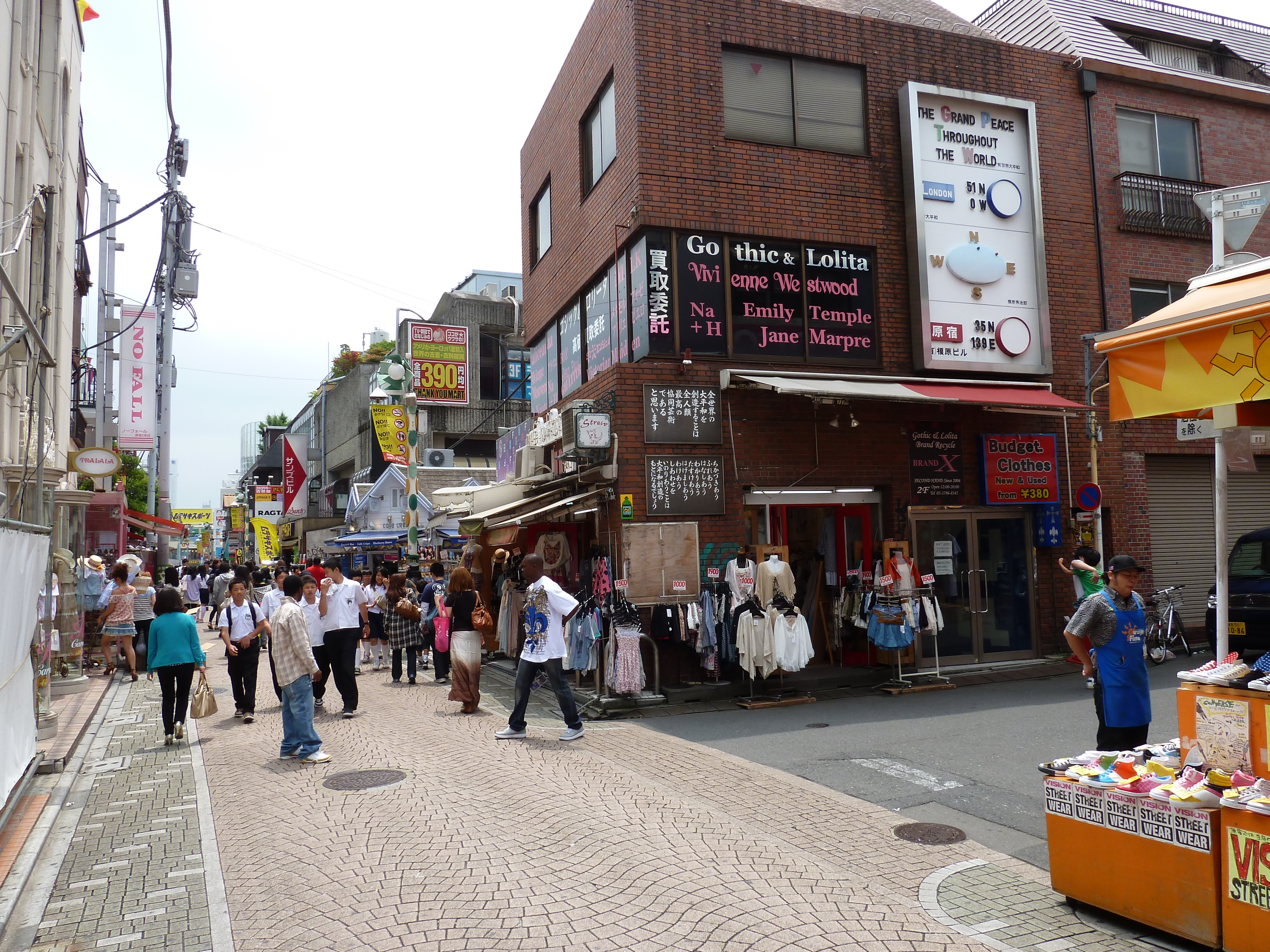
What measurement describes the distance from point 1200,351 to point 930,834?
3544mm

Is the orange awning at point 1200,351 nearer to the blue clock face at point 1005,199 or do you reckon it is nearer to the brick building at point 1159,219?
the blue clock face at point 1005,199

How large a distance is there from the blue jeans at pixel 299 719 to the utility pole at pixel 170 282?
16390 millimetres

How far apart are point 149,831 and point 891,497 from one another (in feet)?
32.9

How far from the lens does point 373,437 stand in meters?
33.5

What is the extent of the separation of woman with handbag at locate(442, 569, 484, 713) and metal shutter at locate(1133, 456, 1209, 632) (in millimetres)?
11444

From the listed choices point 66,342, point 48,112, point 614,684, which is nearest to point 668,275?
point 614,684

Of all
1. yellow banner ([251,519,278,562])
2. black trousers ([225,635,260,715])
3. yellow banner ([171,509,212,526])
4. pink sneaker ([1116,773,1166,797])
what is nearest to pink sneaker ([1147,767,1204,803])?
pink sneaker ([1116,773,1166,797])

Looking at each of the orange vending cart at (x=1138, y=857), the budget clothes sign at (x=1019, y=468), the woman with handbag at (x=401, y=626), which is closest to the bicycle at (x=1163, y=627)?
the budget clothes sign at (x=1019, y=468)

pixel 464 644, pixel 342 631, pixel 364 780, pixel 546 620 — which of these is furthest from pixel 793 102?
pixel 364 780

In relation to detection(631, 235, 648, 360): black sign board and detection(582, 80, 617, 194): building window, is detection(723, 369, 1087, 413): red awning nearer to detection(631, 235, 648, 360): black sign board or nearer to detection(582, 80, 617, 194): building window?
detection(631, 235, 648, 360): black sign board

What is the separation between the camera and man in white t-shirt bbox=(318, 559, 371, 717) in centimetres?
1051

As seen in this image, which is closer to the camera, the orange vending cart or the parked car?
the orange vending cart

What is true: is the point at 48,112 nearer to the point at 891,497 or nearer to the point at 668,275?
the point at 668,275

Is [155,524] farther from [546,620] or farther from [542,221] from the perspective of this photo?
[546,620]
